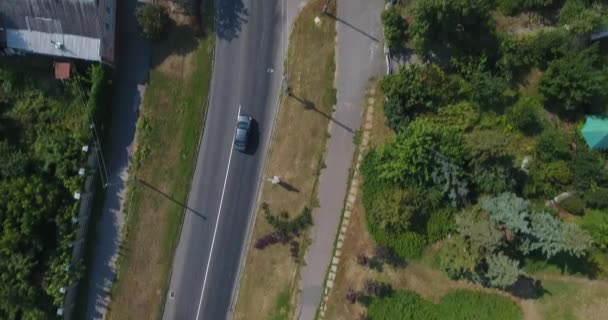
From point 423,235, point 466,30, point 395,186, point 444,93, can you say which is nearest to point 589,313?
point 423,235

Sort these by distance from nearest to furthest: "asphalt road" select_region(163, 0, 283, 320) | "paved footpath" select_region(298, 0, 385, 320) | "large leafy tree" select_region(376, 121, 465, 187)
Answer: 1. "large leafy tree" select_region(376, 121, 465, 187)
2. "paved footpath" select_region(298, 0, 385, 320)
3. "asphalt road" select_region(163, 0, 283, 320)

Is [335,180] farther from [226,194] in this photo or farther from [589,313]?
[589,313]

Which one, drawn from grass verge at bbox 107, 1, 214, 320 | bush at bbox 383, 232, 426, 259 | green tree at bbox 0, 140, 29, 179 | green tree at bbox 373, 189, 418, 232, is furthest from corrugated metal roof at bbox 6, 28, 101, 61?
bush at bbox 383, 232, 426, 259

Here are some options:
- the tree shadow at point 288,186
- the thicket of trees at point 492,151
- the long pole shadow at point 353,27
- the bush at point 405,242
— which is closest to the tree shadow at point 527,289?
the thicket of trees at point 492,151

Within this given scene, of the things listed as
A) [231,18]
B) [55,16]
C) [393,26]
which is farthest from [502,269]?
[55,16]

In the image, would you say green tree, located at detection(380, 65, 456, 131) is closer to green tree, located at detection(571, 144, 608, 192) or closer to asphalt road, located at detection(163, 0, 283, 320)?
asphalt road, located at detection(163, 0, 283, 320)

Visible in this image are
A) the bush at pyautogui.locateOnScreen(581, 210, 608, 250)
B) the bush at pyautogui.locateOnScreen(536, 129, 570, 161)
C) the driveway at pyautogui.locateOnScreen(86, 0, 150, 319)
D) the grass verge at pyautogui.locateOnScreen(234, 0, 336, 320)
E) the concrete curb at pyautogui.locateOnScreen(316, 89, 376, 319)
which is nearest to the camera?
the bush at pyautogui.locateOnScreen(581, 210, 608, 250)
